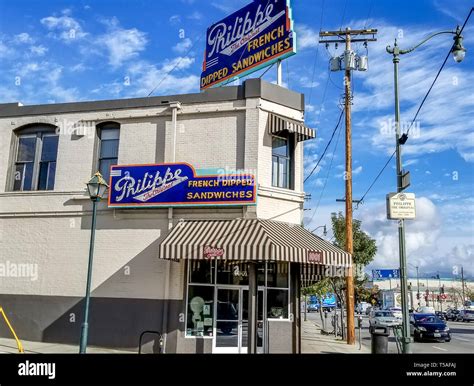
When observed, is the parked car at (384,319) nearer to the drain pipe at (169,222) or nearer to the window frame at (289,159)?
the window frame at (289,159)

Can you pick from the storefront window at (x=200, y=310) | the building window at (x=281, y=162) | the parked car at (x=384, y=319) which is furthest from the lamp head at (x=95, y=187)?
the parked car at (x=384, y=319)

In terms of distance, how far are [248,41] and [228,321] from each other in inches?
398

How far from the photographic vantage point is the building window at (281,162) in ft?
48.3

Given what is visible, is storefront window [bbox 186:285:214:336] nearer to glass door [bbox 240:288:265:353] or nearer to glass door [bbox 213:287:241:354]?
glass door [bbox 213:287:241:354]

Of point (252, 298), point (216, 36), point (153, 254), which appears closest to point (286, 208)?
point (252, 298)

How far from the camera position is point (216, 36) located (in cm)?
1784

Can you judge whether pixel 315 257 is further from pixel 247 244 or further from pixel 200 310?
pixel 200 310

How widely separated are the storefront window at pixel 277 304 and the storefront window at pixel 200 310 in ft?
5.95

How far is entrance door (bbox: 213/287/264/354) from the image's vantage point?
44.3ft

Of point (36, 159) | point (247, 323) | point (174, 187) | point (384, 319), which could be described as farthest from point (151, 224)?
point (384, 319)

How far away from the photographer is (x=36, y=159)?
15969 millimetres

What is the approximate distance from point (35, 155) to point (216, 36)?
27.6 feet
